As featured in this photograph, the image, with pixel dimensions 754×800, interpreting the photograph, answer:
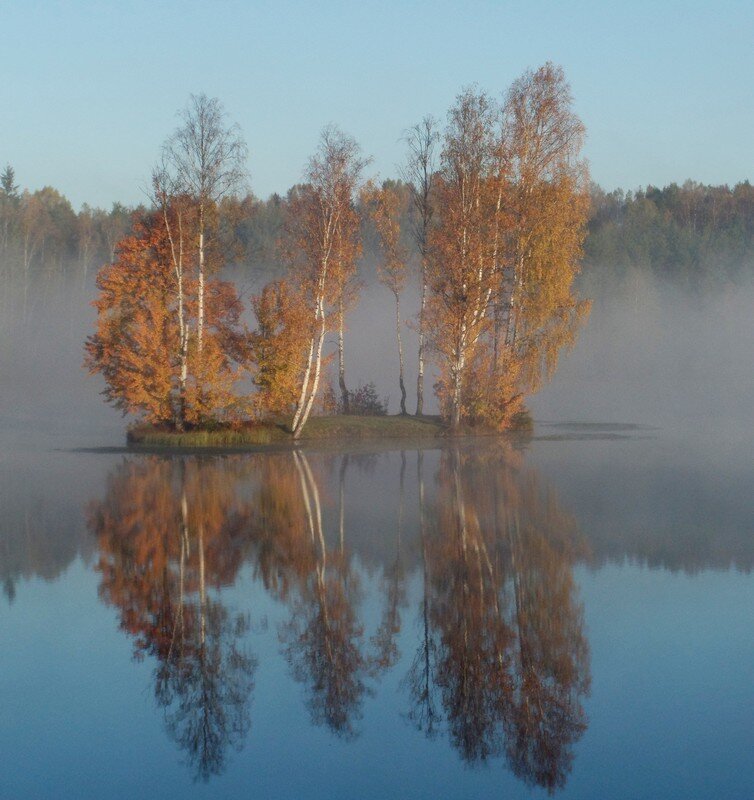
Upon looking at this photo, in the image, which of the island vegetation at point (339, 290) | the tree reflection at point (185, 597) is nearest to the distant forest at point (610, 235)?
the island vegetation at point (339, 290)

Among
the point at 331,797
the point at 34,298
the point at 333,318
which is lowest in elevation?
the point at 331,797

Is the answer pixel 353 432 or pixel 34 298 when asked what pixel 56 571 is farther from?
pixel 34 298

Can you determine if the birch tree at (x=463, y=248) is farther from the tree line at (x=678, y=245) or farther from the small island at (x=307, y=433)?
the tree line at (x=678, y=245)

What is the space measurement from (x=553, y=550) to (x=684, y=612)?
10.9 ft

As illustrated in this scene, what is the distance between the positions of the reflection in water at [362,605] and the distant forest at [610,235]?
2658 inches

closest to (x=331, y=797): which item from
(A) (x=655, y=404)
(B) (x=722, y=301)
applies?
(A) (x=655, y=404)

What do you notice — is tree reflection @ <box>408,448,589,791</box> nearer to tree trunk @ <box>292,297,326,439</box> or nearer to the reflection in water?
the reflection in water

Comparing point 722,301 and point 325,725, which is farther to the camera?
point 722,301

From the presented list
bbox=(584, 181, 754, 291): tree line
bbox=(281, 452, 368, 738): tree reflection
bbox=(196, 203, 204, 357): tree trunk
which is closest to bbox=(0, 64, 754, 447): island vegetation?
bbox=(196, 203, 204, 357): tree trunk

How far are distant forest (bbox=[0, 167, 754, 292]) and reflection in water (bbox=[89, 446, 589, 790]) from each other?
6750 centimetres

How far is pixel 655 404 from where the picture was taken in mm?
61188

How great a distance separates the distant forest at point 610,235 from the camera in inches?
3893

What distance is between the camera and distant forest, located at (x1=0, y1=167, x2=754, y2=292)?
324 feet

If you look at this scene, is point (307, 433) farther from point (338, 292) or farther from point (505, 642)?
point (505, 642)
